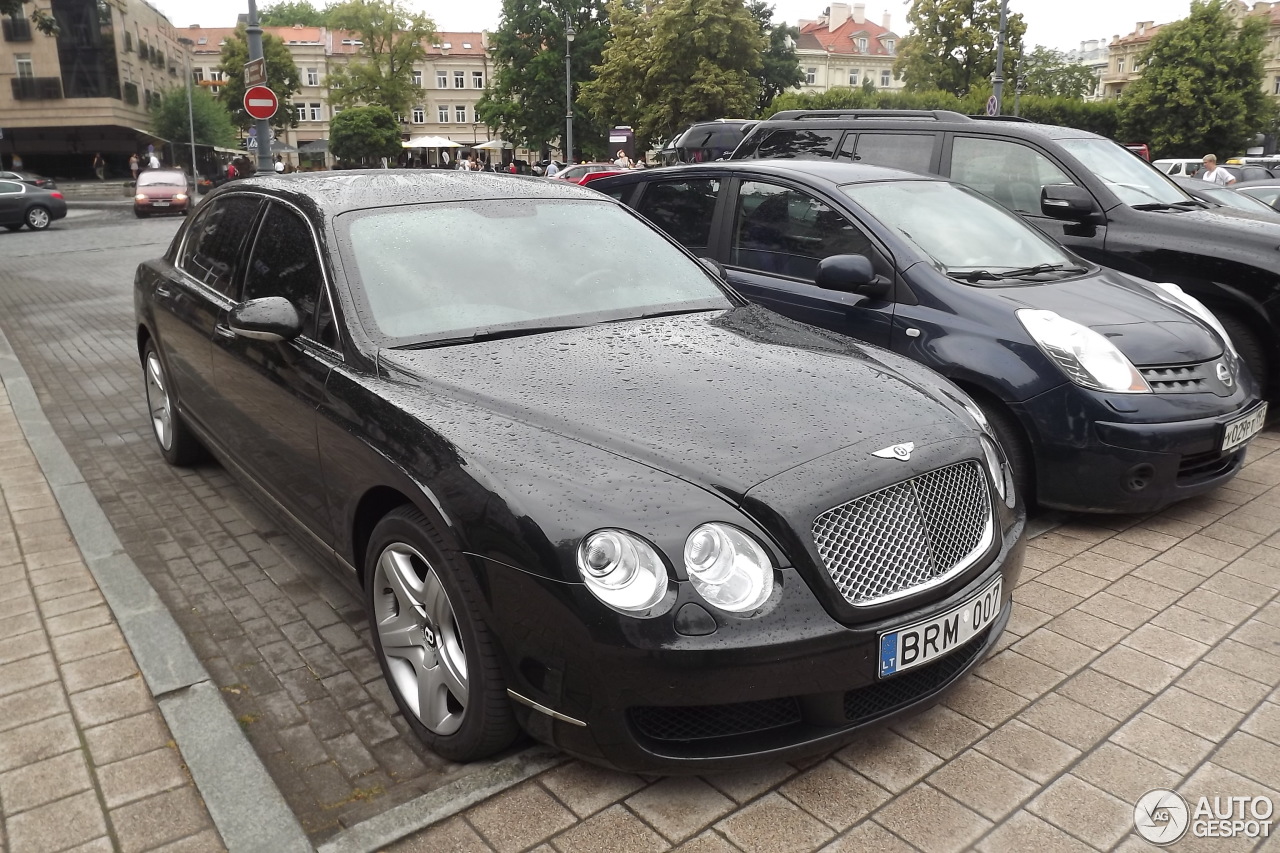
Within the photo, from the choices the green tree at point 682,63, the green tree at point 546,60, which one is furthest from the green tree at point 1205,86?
the green tree at point 546,60

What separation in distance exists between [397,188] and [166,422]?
8.12ft

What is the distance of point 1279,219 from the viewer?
685cm

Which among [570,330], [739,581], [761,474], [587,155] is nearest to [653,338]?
[570,330]

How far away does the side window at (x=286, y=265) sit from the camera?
356 centimetres

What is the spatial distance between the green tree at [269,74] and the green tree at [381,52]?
3.24 meters

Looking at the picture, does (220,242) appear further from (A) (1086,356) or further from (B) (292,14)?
(B) (292,14)

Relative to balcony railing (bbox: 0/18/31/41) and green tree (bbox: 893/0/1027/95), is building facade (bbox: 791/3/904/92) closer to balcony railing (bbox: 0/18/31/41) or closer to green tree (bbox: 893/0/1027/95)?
green tree (bbox: 893/0/1027/95)

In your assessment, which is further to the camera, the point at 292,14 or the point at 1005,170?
the point at 292,14

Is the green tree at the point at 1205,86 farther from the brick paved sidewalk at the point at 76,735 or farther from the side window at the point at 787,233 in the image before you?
the brick paved sidewalk at the point at 76,735

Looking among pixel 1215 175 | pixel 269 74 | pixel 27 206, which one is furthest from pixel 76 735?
pixel 269 74

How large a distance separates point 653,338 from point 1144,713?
6.35 feet

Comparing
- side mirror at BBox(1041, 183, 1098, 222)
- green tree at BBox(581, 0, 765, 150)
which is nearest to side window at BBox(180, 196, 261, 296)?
side mirror at BBox(1041, 183, 1098, 222)

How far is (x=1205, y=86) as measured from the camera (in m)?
49.9

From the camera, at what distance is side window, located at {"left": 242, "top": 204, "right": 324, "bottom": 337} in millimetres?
3562
